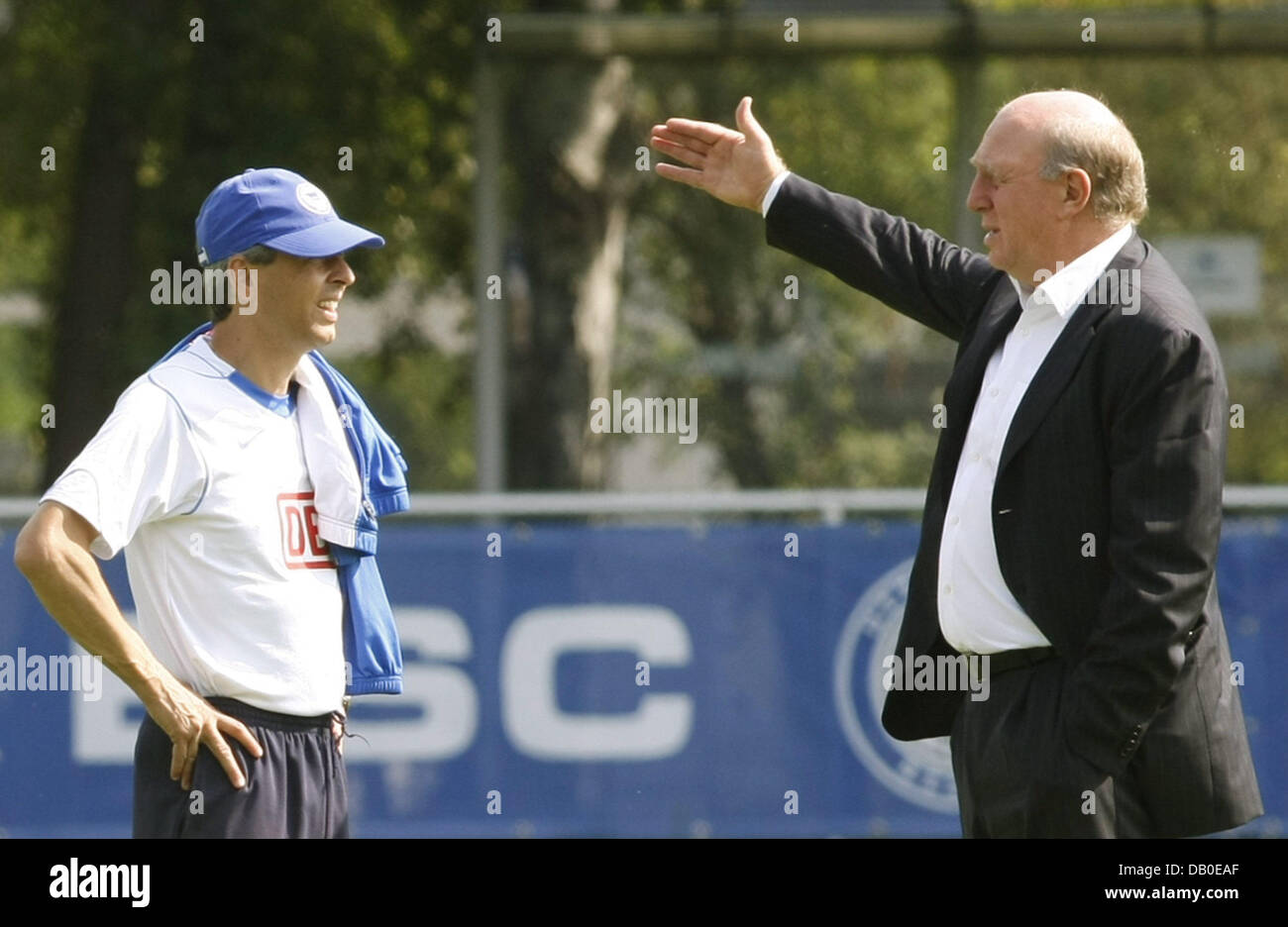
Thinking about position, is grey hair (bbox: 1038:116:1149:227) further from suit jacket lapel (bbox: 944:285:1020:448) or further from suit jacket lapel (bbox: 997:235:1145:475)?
suit jacket lapel (bbox: 944:285:1020:448)

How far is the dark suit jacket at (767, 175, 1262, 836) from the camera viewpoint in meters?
3.60

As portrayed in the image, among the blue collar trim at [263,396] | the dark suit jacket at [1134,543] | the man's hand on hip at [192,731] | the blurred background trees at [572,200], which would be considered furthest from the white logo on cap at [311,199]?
the blurred background trees at [572,200]

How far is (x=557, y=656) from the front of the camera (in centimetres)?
750

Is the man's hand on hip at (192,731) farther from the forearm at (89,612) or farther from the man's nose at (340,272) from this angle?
the man's nose at (340,272)

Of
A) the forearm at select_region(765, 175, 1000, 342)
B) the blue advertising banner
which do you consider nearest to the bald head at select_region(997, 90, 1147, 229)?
the forearm at select_region(765, 175, 1000, 342)

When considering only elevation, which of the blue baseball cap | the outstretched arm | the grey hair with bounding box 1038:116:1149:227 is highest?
the grey hair with bounding box 1038:116:1149:227

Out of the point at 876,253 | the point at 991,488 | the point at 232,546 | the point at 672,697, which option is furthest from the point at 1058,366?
the point at 672,697

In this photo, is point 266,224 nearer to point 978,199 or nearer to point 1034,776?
point 978,199

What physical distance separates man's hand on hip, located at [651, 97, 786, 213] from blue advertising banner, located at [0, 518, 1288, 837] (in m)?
3.20

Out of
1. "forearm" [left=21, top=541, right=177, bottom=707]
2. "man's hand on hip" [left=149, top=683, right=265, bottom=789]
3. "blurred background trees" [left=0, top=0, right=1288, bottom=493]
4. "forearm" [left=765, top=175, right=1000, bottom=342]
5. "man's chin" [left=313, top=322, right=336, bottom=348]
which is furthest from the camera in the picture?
"blurred background trees" [left=0, top=0, right=1288, bottom=493]

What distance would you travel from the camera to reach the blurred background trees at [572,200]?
10234 mm
